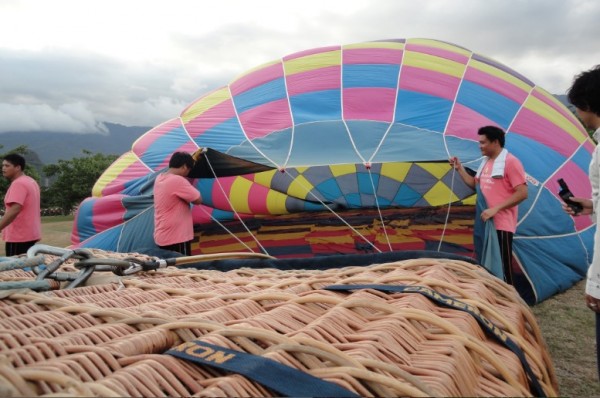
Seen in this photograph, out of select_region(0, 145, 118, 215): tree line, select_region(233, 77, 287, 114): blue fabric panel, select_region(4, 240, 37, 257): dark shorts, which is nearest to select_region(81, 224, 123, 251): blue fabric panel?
select_region(4, 240, 37, 257): dark shorts

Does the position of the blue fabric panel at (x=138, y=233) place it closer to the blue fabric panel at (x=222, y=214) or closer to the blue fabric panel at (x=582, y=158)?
the blue fabric panel at (x=222, y=214)

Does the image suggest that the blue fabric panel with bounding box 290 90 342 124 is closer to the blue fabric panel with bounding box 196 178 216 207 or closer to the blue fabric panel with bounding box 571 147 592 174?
the blue fabric panel with bounding box 196 178 216 207

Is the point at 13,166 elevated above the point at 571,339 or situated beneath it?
elevated above

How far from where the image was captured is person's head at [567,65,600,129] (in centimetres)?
160

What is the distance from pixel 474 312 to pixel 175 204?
9.35 feet

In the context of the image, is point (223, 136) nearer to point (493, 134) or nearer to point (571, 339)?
point (493, 134)

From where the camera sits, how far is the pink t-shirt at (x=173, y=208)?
332cm

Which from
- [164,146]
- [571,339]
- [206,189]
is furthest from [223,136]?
[571,339]

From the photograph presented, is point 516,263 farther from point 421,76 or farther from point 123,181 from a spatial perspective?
point 123,181

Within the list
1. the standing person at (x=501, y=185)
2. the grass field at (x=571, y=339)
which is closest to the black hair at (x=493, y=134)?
the standing person at (x=501, y=185)

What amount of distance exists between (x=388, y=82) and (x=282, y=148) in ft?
4.05

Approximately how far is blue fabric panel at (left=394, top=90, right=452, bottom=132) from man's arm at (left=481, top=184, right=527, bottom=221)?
1.21m

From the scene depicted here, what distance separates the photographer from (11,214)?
11.6 ft

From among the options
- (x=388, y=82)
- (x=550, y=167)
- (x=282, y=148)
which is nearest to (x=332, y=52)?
(x=388, y=82)
